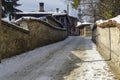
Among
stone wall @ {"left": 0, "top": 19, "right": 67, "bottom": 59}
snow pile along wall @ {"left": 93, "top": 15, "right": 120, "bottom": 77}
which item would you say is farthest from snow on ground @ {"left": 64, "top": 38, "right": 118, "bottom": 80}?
stone wall @ {"left": 0, "top": 19, "right": 67, "bottom": 59}

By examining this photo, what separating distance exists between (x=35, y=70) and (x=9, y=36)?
191 inches

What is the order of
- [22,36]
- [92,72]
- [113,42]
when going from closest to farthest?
[92,72] → [113,42] → [22,36]

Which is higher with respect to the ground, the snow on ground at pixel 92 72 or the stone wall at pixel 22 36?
the stone wall at pixel 22 36

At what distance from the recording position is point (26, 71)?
1042cm

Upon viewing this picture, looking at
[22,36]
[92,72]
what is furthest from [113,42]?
[22,36]

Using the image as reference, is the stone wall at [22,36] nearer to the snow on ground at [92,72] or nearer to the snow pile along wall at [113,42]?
the snow on ground at [92,72]

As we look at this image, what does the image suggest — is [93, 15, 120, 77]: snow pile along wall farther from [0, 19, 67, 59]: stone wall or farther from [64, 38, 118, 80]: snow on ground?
[0, 19, 67, 59]: stone wall

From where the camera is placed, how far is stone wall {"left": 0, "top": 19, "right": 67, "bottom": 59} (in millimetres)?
14326

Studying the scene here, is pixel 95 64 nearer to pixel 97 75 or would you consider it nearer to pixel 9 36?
pixel 97 75

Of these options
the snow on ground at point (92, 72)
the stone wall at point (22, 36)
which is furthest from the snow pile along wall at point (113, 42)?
the stone wall at point (22, 36)

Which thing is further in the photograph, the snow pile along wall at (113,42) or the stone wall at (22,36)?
the stone wall at (22,36)

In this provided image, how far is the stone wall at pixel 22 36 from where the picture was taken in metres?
14.3

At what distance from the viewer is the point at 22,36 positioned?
17281mm

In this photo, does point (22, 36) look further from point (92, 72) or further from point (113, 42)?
point (92, 72)
